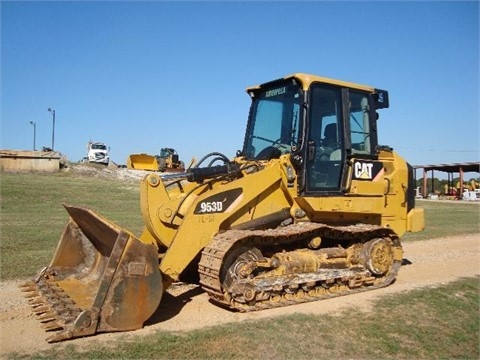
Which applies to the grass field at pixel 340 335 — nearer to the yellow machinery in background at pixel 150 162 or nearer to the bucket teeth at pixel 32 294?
the bucket teeth at pixel 32 294

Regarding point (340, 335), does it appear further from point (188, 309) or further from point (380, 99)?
point (380, 99)

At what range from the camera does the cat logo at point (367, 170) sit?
26.7 feet

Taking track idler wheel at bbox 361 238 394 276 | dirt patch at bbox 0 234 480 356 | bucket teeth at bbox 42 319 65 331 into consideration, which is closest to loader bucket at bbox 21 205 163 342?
bucket teeth at bbox 42 319 65 331

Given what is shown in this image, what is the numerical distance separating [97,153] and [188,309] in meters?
38.1

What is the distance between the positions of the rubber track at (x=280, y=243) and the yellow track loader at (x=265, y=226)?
0.8 inches

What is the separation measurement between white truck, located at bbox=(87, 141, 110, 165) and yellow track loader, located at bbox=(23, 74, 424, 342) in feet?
117

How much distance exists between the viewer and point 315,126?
7.68 meters

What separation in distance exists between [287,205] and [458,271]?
4578mm

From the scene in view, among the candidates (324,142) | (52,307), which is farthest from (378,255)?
(52,307)

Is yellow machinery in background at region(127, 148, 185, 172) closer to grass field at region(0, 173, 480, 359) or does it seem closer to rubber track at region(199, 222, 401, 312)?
grass field at region(0, 173, 480, 359)

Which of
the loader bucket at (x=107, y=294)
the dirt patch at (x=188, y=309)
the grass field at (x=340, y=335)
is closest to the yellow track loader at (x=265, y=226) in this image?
the loader bucket at (x=107, y=294)

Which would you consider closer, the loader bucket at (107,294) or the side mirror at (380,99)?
the loader bucket at (107,294)

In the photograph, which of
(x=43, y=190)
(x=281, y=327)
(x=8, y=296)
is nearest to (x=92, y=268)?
(x=8, y=296)

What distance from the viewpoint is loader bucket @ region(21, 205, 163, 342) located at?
207 inches
